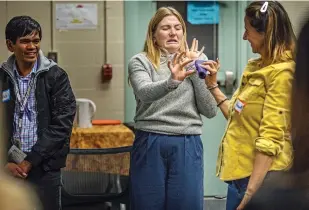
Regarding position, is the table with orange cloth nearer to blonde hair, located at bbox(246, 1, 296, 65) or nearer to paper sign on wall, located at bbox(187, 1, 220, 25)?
paper sign on wall, located at bbox(187, 1, 220, 25)

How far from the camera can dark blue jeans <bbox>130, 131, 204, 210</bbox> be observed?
2.53m

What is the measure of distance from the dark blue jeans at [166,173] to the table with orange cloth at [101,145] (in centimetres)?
53

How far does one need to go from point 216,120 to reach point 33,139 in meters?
2.28

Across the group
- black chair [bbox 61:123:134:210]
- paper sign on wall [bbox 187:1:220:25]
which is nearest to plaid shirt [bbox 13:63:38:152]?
black chair [bbox 61:123:134:210]

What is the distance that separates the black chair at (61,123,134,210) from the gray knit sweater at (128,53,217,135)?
0.55 meters

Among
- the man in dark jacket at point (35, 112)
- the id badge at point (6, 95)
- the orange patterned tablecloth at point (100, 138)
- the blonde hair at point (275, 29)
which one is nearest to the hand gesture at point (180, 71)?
the blonde hair at point (275, 29)

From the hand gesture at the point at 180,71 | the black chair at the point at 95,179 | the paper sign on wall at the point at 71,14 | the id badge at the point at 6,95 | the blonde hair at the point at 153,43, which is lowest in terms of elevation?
the black chair at the point at 95,179

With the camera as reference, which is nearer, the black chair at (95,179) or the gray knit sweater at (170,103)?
the gray knit sweater at (170,103)

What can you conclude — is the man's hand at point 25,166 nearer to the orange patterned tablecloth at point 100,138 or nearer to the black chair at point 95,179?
the black chair at point 95,179

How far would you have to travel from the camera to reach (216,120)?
468 centimetres

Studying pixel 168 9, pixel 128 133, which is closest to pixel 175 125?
pixel 168 9

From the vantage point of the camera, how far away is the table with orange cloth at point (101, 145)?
10.1 feet

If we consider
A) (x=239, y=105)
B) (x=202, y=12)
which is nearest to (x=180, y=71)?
(x=239, y=105)

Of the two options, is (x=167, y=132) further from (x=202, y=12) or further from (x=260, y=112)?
(x=202, y=12)
